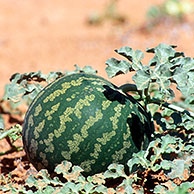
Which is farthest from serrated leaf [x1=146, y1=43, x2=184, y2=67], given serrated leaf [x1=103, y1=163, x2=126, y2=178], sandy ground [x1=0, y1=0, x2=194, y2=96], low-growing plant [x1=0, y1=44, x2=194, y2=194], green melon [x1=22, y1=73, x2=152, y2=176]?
sandy ground [x1=0, y1=0, x2=194, y2=96]

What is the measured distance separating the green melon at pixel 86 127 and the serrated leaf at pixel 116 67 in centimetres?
25

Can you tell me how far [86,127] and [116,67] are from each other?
0.49 m

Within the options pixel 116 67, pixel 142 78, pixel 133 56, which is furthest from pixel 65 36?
pixel 142 78

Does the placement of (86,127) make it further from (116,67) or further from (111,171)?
→ (116,67)

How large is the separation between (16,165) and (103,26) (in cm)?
717

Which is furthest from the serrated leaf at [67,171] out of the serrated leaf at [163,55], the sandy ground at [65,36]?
the sandy ground at [65,36]

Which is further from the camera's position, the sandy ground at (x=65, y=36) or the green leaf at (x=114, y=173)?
the sandy ground at (x=65, y=36)

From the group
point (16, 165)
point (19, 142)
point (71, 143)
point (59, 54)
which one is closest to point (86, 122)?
point (71, 143)

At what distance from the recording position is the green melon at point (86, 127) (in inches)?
117

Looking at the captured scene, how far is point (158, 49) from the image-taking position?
3.11 meters

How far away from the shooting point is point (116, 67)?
9.57ft

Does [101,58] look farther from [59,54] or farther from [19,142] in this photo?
[19,142]

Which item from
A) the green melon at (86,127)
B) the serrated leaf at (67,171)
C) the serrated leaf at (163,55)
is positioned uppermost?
the serrated leaf at (163,55)

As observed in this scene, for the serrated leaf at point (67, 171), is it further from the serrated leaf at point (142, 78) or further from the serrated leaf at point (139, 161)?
the serrated leaf at point (142, 78)
